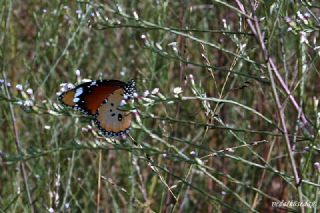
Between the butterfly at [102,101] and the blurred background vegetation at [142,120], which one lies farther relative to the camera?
the blurred background vegetation at [142,120]

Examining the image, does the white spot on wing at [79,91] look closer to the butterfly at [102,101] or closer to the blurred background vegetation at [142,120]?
the butterfly at [102,101]

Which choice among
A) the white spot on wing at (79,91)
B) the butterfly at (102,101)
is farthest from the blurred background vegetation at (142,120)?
the white spot on wing at (79,91)

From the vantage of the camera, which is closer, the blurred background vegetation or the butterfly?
the butterfly

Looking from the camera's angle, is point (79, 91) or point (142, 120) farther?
point (142, 120)

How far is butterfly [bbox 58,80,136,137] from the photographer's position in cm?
256

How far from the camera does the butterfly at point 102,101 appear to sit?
256cm

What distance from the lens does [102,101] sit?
8.94 feet

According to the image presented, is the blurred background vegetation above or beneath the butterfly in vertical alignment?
beneath

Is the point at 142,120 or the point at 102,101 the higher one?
the point at 102,101

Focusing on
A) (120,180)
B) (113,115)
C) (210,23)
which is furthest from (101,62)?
(113,115)

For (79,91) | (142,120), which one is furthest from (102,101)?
(142,120)

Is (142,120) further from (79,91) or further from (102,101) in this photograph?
(79,91)

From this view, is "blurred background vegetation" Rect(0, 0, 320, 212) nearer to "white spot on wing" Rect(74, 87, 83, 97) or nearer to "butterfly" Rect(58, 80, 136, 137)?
"butterfly" Rect(58, 80, 136, 137)

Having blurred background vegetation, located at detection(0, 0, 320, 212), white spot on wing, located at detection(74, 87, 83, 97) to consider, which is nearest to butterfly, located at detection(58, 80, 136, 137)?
white spot on wing, located at detection(74, 87, 83, 97)
